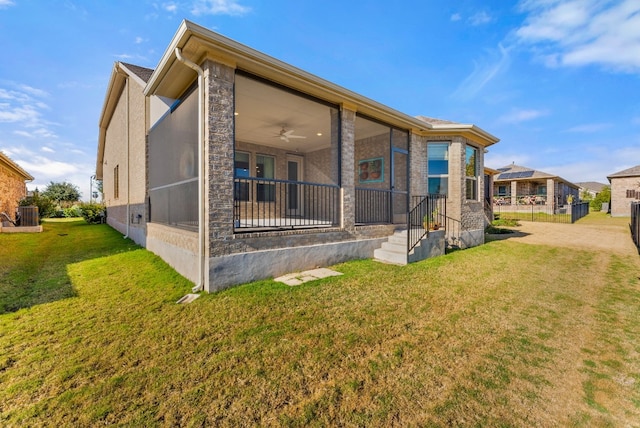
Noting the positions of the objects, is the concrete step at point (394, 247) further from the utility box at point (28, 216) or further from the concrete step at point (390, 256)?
the utility box at point (28, 216)

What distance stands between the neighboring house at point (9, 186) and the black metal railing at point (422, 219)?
16.5 meters

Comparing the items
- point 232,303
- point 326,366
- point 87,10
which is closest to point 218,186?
point 232,303

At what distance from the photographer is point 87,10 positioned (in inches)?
238

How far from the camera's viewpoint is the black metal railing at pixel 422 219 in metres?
6.72

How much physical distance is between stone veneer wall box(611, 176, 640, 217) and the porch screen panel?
3454 cm

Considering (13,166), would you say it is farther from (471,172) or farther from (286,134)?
(471,172)

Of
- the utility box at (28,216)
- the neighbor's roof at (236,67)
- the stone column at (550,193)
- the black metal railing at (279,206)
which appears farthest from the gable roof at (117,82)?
the stone column at (550,193)

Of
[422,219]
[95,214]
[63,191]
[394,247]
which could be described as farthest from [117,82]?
[63,191]

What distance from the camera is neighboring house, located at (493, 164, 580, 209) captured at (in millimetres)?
23172

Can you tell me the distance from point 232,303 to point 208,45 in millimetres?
3949

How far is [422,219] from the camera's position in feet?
26.3

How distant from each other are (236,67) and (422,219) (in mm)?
6321

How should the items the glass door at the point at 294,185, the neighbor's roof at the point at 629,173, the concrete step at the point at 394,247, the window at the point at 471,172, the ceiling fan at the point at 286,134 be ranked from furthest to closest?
the neighbor's roof at the point at 629,173 → the glass door at the point at 294,185 → the window at the point at 471,172 → the ceiling fan at the point at 286,134 → the concrete step at the point at 394,247

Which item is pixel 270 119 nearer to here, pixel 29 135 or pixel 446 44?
pixel 446 44
